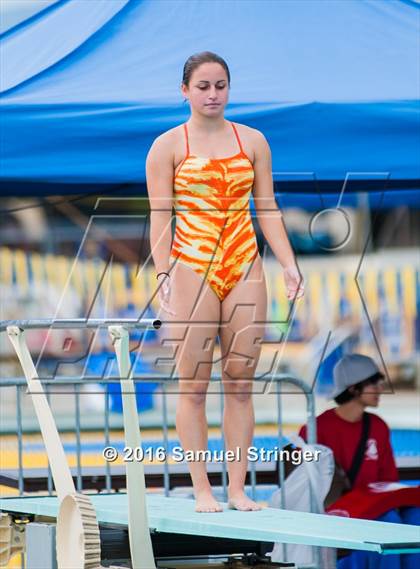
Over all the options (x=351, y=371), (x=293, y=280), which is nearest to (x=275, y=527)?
(x=293, y=280)

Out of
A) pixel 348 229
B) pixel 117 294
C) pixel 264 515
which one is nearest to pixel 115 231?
pixel 117 294

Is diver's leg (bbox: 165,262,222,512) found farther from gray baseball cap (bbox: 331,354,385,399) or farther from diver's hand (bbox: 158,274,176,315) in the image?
gray baseball cap (bbox: 331,354,385,399)

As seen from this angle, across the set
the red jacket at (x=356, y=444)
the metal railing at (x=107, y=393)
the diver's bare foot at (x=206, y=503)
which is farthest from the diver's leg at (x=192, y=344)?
the red jacket at (x=356, y=444)

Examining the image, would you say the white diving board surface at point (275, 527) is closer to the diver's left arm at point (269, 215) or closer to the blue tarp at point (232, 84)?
the diver's left arm at point (269, 215)

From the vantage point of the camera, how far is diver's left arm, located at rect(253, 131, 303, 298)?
4898mm

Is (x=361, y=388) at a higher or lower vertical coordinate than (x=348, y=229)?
lower

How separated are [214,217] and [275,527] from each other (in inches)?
43.9

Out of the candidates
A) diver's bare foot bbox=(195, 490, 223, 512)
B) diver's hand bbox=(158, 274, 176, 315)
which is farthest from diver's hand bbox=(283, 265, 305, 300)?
diver's bare foot bbox=(195, 490, 223, 512)

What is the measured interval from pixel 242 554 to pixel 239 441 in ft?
3.27

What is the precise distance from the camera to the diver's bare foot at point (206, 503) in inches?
195

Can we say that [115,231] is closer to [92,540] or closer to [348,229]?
[348,229]

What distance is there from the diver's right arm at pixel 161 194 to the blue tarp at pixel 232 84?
908mm

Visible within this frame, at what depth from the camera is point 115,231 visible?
26.7 m

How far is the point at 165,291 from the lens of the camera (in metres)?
4.80
